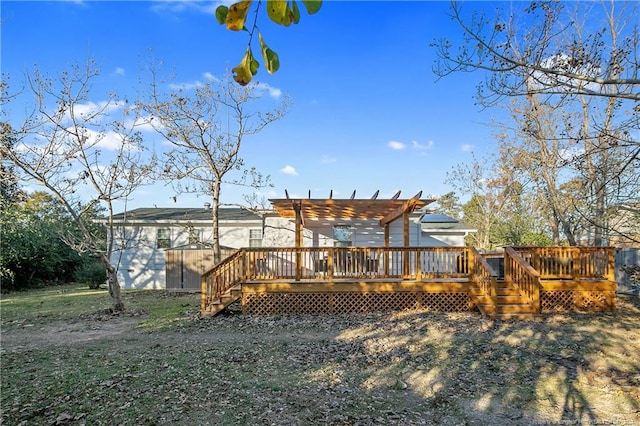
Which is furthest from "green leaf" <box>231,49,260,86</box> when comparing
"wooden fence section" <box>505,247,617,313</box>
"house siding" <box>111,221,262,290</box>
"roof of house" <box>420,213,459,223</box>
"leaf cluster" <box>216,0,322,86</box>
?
"roof of house" <box>420,213,459,223</box>

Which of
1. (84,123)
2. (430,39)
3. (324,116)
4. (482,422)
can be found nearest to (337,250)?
(324,116)

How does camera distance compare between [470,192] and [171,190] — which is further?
[470,192]

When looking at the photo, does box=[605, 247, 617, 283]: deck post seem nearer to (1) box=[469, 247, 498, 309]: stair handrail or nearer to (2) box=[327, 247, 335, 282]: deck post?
(1) box=[469, 247, 498, 309]: stair handrail

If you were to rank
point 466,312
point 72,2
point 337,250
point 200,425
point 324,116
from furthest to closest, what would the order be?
1. point 324,116
2. point 337,250
3. point 466,312
4. point 72,2
5. point 200,425

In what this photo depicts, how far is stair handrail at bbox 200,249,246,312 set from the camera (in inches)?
380

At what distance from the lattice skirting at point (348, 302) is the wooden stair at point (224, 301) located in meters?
0.24

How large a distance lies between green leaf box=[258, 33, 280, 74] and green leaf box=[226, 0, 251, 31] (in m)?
0.07

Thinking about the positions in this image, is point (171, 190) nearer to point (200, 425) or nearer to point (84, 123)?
point (84, 123)

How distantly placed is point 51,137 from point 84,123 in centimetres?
83

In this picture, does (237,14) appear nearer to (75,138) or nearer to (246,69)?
(246,69)

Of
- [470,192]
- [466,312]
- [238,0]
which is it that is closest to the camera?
[238,0]

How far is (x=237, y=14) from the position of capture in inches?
45.4

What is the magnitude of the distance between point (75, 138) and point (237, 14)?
10754 mm

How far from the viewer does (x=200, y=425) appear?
3877mm
